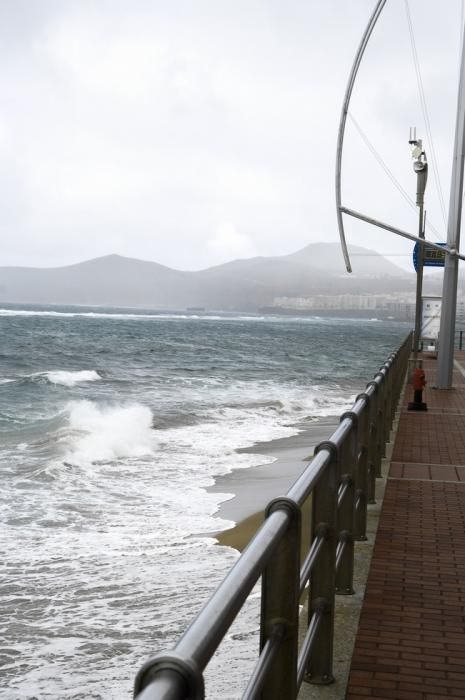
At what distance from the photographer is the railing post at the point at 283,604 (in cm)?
255

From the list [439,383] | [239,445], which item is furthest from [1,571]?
[439,383]

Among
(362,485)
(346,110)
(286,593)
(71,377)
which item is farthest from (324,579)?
(71,377)

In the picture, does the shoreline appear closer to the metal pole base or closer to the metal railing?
the metal pole base

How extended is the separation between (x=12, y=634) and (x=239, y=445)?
10938mm

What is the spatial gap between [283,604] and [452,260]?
62.9 ft

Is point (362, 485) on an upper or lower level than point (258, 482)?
upper

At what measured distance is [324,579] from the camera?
3.96 meters

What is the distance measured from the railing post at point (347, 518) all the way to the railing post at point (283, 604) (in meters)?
2.28

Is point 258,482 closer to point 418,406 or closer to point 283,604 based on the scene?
point 418,406

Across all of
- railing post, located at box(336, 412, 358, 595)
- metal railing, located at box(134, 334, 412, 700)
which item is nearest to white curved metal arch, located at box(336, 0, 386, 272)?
metal railing, located at box(134, 334, 412, 700)

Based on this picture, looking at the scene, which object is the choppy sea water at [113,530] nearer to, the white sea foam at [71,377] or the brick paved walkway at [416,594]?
the brick paved walkway at [416,594]

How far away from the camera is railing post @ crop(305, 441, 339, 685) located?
385 cm

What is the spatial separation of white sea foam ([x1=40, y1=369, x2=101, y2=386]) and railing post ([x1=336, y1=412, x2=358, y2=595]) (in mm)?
31697

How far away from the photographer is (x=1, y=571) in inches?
330
